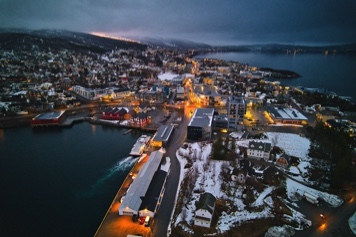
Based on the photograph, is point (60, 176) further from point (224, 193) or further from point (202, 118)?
point (202, 118)

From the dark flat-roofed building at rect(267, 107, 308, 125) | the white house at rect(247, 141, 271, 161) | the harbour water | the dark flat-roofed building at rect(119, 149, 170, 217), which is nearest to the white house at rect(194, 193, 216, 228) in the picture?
the dark flat-roofed building at rect(119, 149, 170, 217)

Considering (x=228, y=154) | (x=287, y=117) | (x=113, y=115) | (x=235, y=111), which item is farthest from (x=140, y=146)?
(x=287, y=117)

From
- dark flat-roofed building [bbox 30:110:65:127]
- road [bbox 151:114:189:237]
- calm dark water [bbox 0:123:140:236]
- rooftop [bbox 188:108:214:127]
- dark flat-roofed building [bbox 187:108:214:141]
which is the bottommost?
calm dark water [bbox 0:123:140:236]

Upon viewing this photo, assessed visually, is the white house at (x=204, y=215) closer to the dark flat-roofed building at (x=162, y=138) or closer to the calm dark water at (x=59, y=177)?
the calm dark water at (x=59, y=177)

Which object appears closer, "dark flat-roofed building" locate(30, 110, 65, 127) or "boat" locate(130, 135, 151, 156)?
"boat" locate(130, 135, 151, 156)

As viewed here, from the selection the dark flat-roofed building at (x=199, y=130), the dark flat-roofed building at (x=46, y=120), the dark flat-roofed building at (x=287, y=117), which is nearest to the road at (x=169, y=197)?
the dark flat-roofed building at (x=199, y=130)

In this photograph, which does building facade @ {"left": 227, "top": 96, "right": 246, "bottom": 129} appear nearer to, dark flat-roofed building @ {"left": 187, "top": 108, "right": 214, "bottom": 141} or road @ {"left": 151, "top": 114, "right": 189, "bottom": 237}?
dark flat-roofed building @ {"left": 187, "top": 108, "right": 214, "bottom": 141}

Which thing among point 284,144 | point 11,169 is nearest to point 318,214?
point 284,144

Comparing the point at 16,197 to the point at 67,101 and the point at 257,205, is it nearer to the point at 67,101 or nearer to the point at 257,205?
the point at 257,205
